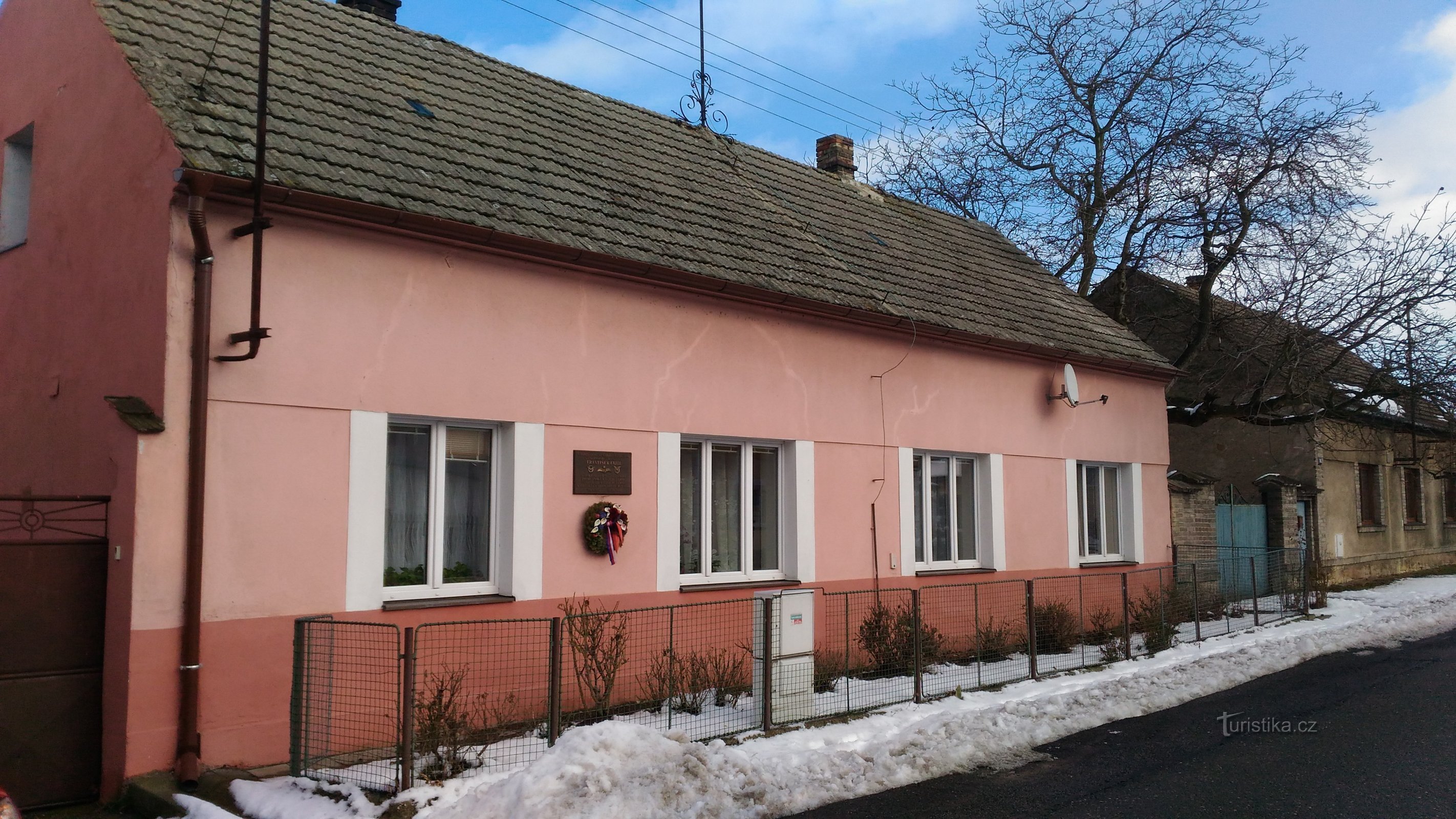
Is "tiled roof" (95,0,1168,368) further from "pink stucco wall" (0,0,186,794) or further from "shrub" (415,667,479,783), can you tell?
"shrub" (415,667,479,783)

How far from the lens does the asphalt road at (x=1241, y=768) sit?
6.34 metres

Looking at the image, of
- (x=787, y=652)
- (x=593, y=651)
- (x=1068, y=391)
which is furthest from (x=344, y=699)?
(x=1068, y=391)

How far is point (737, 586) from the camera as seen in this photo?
1000cm

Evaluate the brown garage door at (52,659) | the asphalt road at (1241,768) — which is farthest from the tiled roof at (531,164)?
the asphalt road at (1241,768)


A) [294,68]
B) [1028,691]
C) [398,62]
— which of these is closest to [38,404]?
[294,68]

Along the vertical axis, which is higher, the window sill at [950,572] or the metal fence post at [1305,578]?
the window sill at [950,572]

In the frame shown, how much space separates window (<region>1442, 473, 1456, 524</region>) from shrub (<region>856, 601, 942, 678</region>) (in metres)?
24.3

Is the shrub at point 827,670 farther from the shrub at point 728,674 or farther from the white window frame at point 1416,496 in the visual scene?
the white window frame at point 1416,496

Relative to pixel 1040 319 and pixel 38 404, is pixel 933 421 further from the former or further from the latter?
pixel 38 404

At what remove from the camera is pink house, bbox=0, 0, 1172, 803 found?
6.78 metres

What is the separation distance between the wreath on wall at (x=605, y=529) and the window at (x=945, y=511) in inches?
167

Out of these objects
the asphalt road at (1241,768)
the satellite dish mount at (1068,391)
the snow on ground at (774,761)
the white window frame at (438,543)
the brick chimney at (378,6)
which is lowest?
the asphalt road at (1241,768)

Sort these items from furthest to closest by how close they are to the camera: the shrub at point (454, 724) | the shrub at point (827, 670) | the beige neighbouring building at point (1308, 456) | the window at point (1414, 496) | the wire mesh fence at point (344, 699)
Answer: the window at point (1414, 496), the beige neighbouring building at point (1308, 456), the shrub at point (827, 670), the wire mesh fence at point (344, 699), the shrub at point (454, 724)

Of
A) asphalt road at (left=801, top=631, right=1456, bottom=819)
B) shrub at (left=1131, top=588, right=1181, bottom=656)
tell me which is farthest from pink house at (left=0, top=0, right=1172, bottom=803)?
asphalt road at (left=801, top=631, right=1456, bottom=819)
